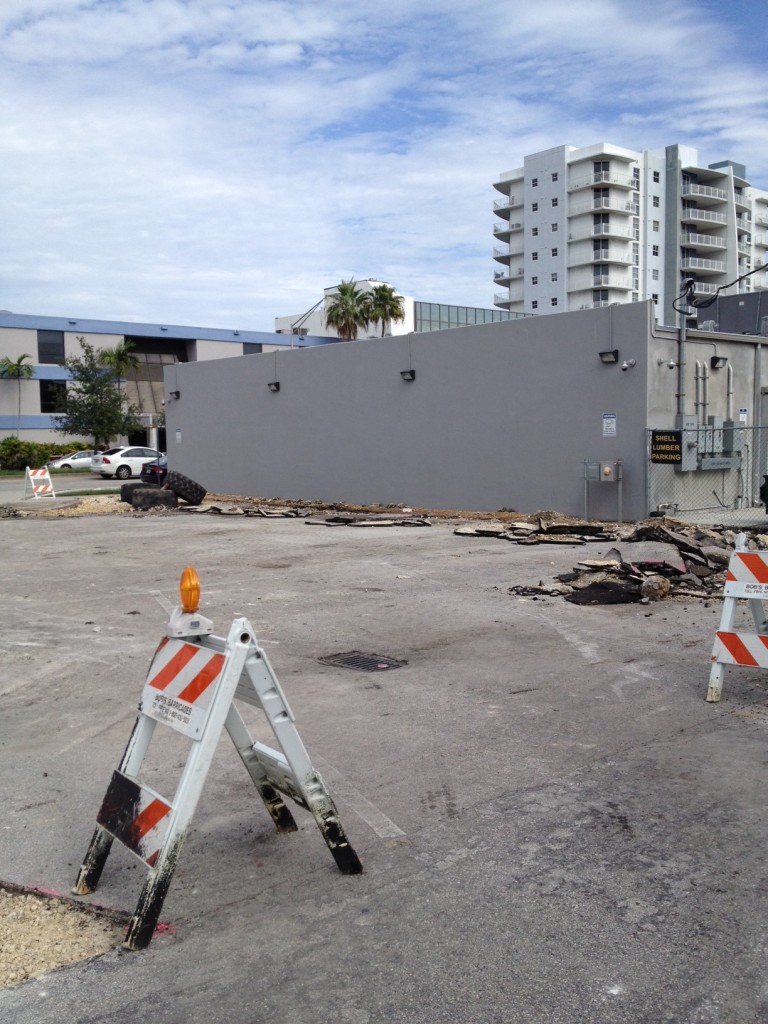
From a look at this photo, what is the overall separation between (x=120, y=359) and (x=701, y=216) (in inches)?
2664

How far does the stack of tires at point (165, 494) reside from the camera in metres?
27.0

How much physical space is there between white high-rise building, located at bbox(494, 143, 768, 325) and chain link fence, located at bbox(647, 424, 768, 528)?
80.0m

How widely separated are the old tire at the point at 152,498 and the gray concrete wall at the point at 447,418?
15.9 ft

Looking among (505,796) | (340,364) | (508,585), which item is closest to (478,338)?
(340,364)

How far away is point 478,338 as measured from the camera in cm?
2456

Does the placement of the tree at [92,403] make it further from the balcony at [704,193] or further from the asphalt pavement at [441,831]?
the balcony at [704,193]

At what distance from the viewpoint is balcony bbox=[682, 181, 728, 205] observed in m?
102

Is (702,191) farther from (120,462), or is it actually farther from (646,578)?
(646,578)

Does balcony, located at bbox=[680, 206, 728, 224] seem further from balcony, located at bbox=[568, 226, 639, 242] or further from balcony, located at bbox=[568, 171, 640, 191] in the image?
balcony, located at bbox=[568, 171, 640, 191]

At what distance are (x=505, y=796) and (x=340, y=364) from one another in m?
24.6

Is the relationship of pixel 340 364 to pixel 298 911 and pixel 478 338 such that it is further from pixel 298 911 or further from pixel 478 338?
pixel 298 911

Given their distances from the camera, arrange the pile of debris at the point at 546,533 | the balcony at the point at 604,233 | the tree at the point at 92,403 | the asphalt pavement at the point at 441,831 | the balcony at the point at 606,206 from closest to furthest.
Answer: the asphalt pavement at the point at 441,831 < the pile of debris at the point at 546,533 < the tree at the point at 92,403 < the balcony at the point at 606,206 < the balcony at the point at 604,233

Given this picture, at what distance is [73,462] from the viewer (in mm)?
56094

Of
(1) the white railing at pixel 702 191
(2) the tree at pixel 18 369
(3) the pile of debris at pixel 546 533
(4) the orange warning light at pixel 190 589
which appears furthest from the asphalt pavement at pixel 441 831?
(1) the white railing at pixel 702 191
